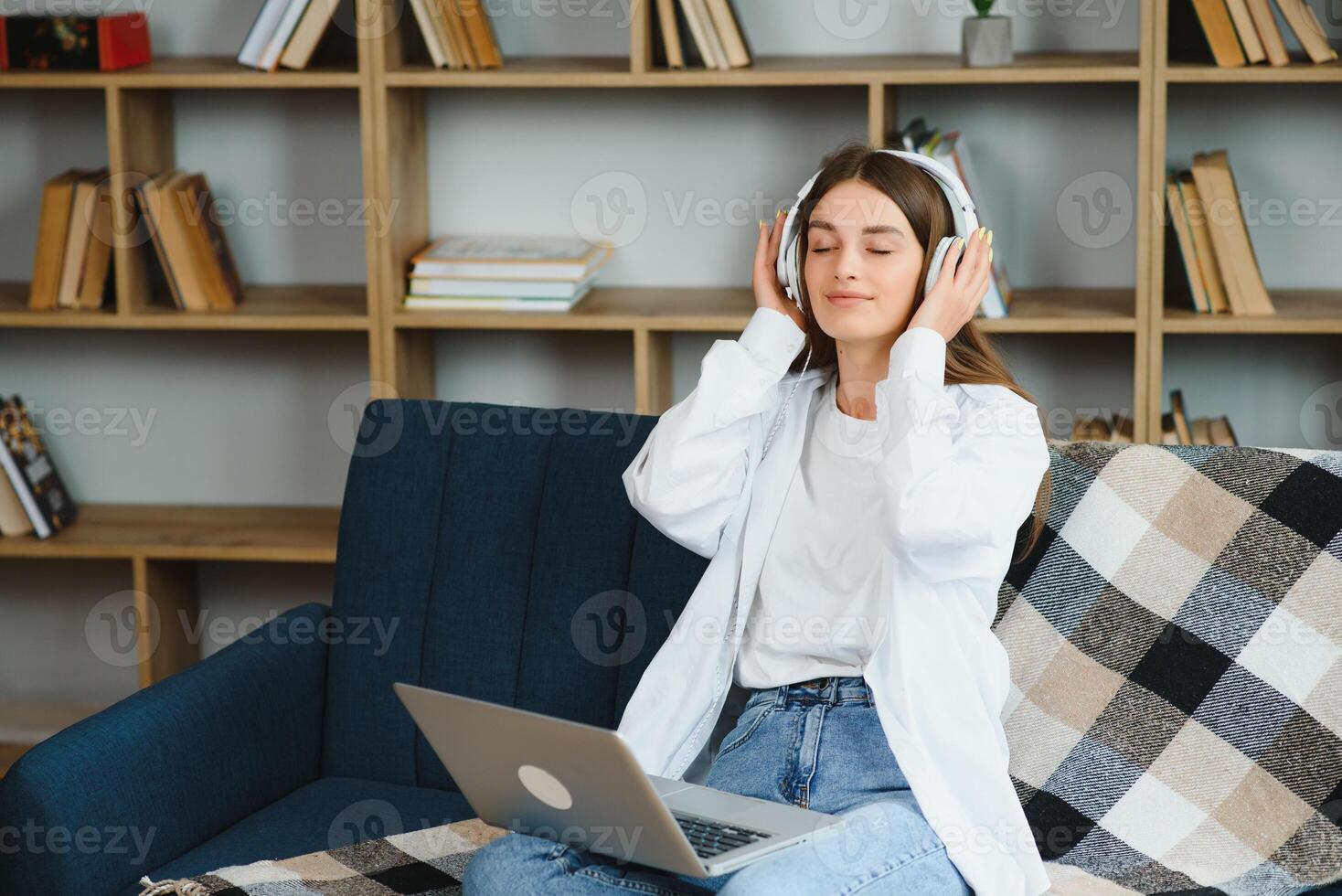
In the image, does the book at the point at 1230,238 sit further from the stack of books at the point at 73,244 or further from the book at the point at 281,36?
the stack of books at the point at 73,244

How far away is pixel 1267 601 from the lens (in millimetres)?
1681

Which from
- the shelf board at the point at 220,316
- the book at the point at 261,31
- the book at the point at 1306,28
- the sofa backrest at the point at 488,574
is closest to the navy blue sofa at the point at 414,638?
the sofa backrest at the point at 488,574

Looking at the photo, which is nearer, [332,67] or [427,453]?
[427,453]

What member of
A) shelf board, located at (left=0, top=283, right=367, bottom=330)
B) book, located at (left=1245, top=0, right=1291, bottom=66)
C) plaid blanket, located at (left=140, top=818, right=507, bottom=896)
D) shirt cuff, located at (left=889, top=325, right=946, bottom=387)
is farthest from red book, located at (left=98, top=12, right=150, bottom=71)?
book, located at (left=1245, top=0, right=1291, bottom=66)

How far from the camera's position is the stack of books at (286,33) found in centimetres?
272

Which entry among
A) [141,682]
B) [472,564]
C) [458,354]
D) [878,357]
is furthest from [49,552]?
[878,357]

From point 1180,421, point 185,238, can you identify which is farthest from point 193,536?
point 1180,421

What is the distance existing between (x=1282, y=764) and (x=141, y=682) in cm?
218

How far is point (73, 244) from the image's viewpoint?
283 cm

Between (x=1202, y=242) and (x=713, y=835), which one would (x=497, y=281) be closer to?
(x=1202, y=242)

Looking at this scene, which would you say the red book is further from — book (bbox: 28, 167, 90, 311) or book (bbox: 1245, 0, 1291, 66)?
book (bbox: 1245, 0, 1291, 66)

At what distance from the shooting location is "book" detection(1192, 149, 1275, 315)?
256cm

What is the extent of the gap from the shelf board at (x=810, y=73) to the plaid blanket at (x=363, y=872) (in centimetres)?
142

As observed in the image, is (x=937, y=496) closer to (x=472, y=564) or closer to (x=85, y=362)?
(x=472, y=564)
